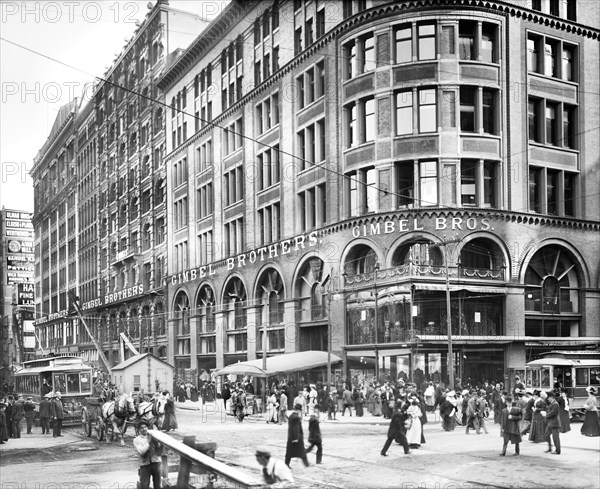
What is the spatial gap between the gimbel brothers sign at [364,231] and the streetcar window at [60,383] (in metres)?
17.9

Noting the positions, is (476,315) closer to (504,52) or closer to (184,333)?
(504,52)

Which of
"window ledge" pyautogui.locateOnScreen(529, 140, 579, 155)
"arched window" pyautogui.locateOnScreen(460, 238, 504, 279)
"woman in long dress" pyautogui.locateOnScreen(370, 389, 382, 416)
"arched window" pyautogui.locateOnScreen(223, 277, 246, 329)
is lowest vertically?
"woman in long dress" pyautogui.locateOnScreen(370, 389, 382, 416)

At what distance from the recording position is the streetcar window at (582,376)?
38438 mm

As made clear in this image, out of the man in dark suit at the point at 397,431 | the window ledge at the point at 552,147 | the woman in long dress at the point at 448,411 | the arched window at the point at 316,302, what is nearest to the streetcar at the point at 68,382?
the arched window at the point at 316,302

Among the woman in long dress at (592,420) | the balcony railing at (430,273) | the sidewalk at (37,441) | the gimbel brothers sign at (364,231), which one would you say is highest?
the gimbel brothers sign at (364,231)

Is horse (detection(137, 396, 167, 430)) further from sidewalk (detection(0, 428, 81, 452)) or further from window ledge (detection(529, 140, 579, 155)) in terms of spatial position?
window ledge (detection(529, 140, 579, 155))

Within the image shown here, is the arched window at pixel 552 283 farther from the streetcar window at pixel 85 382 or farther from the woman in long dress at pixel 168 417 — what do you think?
the streetcar window at pixel 85 382

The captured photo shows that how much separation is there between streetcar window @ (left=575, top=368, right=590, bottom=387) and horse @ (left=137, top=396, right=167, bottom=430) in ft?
59.8

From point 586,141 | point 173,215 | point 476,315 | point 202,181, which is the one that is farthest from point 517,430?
point 173,215

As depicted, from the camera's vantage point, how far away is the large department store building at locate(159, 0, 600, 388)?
154ft

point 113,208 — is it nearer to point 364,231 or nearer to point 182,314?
point 182,314

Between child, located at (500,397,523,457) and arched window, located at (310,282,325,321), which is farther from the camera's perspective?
arched window, located at (310,282,325,321)

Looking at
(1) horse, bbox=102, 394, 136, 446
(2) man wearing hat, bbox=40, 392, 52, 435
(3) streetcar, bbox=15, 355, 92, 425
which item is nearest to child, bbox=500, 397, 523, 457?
(1) horse, bbox=102, 394, 136, 446

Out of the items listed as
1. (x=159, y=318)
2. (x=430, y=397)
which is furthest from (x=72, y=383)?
(x=159, y=318)
